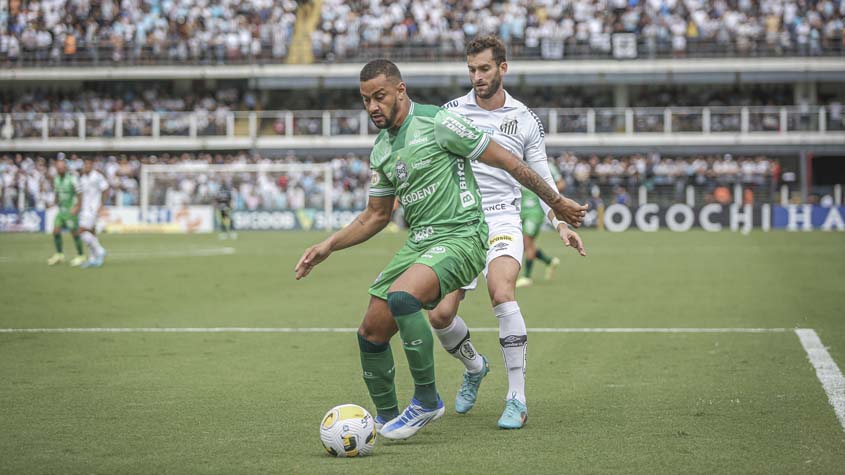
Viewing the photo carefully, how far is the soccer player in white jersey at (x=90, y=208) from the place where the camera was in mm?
22984

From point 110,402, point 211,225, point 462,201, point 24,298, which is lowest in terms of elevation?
point 211,225

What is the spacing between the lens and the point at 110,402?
7.48 metres

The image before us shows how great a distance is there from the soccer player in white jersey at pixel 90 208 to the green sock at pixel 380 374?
17.6 metres

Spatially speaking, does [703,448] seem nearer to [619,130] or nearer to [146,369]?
[146,369]

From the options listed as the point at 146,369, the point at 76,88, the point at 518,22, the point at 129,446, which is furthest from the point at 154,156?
the point at 129,446

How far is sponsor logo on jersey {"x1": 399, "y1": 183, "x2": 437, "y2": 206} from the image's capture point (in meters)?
6.44

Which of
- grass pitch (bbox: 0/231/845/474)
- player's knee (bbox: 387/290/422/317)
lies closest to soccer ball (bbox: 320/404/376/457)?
grass pitch (bbox: 0/231/845/474)

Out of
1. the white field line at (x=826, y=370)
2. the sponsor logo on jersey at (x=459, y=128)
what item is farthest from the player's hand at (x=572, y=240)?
the white field line at (x=826, y=370)

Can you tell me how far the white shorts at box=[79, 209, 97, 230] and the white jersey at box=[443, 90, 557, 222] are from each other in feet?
55.4

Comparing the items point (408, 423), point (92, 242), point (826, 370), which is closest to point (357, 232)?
point (408, 423)

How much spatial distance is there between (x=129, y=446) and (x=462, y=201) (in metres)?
2.30

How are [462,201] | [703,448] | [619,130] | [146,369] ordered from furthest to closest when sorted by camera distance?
1. [619,130]
2. [146,369]
3. [462,201]
4. [703,448]

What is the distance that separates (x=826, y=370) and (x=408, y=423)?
4.17m

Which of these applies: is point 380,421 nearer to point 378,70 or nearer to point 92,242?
point 378,70
